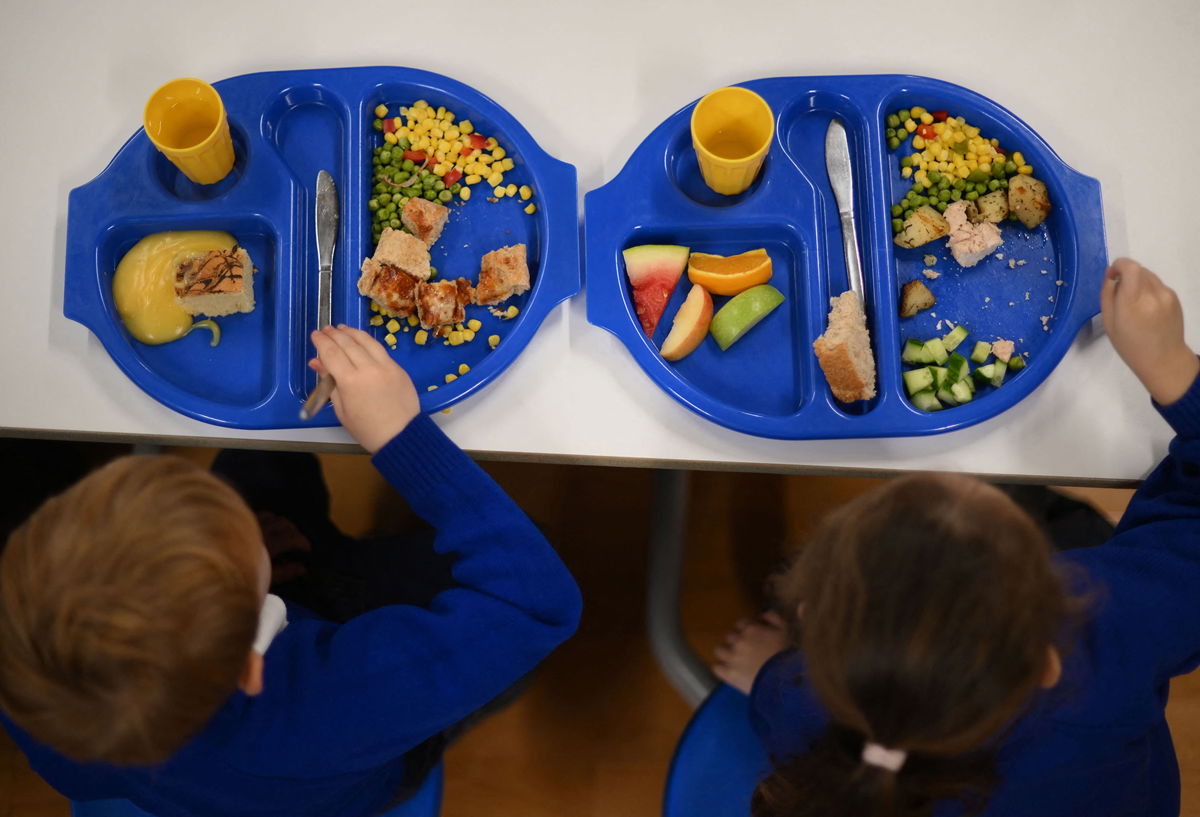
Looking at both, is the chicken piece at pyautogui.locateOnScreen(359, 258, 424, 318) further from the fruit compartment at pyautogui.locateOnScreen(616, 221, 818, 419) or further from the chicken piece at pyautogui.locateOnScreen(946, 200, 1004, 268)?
the chicken piece at pyautogui.locateOnScreen(946, 200, 1004, 268)

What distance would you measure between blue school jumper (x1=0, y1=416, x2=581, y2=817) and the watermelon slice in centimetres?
39

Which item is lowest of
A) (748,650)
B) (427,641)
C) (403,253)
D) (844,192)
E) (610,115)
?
(748,650)

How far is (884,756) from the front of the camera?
0.92m

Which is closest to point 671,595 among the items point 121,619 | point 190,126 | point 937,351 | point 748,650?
point 748,650

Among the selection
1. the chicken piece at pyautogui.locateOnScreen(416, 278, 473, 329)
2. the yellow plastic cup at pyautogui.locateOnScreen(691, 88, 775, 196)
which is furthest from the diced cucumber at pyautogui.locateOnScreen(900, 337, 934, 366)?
the chicken piece at pyautogui.locateOnScreen(416, 278, 473, 329)

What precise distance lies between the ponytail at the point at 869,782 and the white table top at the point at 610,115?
44 cm

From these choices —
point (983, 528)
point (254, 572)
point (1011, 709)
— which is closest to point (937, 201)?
point (983, 528)

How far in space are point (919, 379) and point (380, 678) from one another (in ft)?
3.03

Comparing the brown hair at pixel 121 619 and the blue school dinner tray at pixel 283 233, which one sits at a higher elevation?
the blue school dinner tray at pixel 283 233

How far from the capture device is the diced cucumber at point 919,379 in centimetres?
132

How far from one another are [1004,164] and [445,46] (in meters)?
0.99

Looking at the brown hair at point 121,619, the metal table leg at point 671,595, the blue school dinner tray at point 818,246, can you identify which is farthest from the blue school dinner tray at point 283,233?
the metal table leg at point 671,595

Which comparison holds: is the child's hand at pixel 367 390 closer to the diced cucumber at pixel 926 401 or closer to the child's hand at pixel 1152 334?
the diced cucumber at pixel 926 401

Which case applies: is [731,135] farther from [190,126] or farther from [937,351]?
[190,126]
